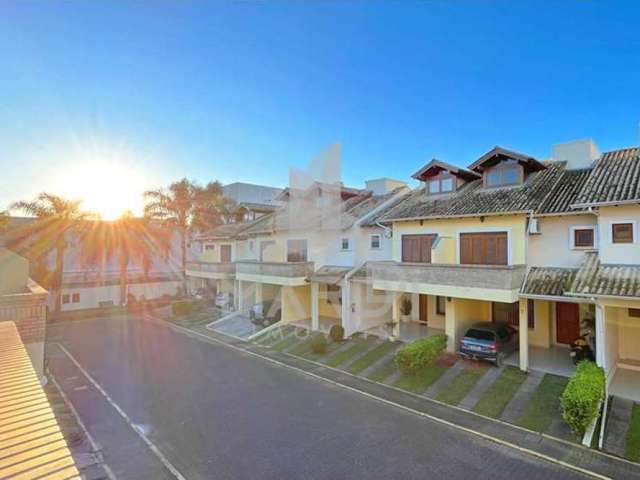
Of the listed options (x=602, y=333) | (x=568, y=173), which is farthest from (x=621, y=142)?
(x=602, y=333)

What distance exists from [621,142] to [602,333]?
436 inches

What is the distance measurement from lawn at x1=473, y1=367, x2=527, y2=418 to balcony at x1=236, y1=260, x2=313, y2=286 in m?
12.7

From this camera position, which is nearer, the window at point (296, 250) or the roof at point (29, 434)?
the roof at point (29, 434)

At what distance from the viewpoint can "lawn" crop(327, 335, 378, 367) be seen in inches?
721

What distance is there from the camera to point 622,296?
1169 cm

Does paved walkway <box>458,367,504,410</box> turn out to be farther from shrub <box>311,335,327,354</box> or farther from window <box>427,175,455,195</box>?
window <box>427,175,455,195</box>

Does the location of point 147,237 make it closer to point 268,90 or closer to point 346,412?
point 268,90

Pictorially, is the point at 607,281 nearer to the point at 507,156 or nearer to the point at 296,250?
the point at 507,156

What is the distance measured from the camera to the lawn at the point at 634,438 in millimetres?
9773

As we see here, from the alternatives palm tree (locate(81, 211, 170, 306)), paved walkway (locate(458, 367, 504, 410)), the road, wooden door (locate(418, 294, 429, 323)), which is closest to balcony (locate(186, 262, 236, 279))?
palm tree (locate(81, 211, 170, 306))

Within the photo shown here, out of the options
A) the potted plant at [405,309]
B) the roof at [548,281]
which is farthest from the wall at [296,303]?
the roof at [548,281]

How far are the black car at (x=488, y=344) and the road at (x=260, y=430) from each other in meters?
5.01

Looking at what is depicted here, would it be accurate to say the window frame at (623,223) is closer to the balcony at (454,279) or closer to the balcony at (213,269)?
the balcony at (454,279)

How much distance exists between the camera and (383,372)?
16.4m
